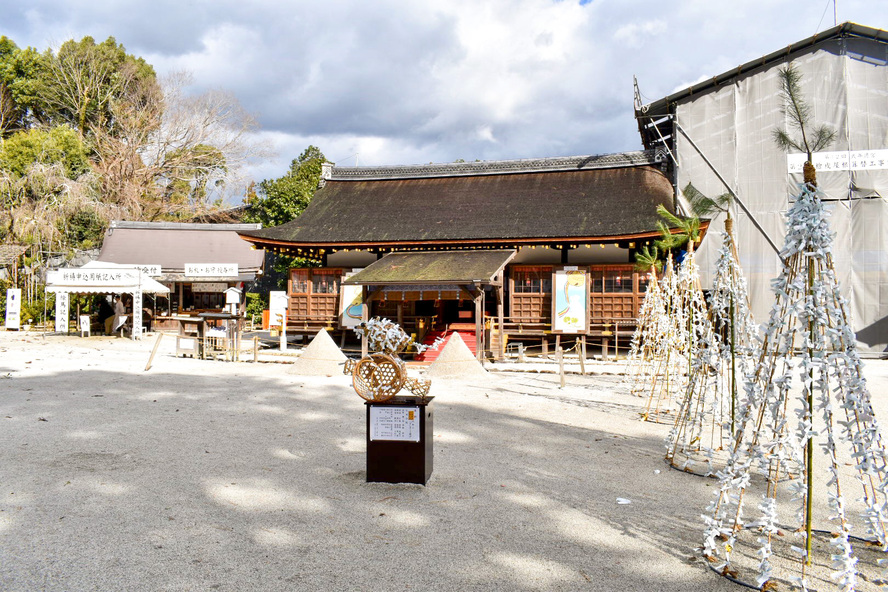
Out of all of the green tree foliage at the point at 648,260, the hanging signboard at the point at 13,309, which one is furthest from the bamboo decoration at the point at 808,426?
the hanging signboard at the point at 13,309

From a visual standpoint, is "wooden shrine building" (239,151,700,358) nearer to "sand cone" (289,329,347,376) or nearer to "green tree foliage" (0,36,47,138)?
"sand cone" (289,329,347,376)

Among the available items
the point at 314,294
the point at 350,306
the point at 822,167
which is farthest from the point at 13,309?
the point at 822,167

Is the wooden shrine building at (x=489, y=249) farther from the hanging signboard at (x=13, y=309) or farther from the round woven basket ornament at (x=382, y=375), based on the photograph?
the hanging signboard at (x=13, y=309)

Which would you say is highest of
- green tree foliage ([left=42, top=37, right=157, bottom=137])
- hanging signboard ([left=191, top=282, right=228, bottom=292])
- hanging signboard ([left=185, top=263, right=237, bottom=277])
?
green tree foliage ([left=42, top=37, right=157, bottom=137])

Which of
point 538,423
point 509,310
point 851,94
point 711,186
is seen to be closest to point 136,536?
point 538,423

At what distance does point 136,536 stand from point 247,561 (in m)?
0.95

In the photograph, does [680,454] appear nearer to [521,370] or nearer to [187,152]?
[521,370]

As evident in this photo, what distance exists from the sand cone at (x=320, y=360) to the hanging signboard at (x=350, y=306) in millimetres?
5222

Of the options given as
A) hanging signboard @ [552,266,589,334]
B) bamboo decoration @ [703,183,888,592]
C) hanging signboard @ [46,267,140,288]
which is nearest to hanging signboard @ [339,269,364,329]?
hanging signboard @ [552,266,589,334]

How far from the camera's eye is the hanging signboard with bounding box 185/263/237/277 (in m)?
24.2

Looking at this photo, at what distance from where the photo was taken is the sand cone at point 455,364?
12586 mm

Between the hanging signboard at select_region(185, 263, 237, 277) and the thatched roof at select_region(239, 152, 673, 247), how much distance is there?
210 inches

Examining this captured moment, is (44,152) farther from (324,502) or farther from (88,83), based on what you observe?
(324,502)

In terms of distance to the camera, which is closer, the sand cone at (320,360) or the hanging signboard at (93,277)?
the sand cone at (320,360)
